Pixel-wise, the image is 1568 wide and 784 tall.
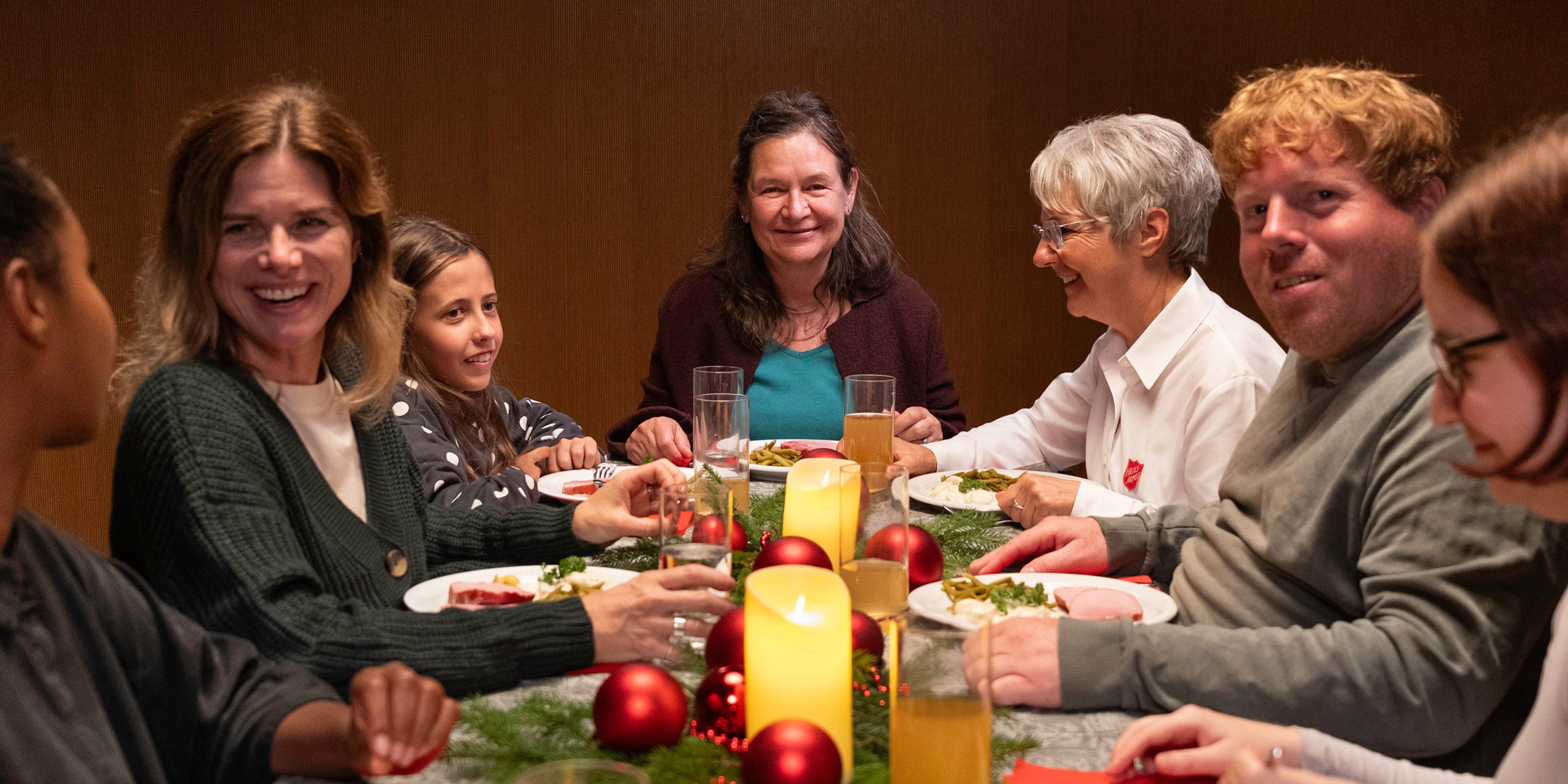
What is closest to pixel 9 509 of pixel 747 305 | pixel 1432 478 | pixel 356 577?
pixel 356 577

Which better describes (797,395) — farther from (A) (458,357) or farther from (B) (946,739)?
(B) (946,739)

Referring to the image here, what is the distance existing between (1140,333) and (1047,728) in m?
1.64

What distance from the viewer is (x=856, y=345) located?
11.6 feet

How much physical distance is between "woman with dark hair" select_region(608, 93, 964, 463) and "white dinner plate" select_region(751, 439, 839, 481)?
0.25m

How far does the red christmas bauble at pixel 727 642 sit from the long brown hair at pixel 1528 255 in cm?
Result: 75

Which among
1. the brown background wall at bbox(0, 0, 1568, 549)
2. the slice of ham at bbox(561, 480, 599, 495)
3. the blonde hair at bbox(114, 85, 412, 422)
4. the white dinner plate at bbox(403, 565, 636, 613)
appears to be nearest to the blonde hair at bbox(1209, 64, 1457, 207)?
the white dinner plate at bbox(403, 565, 636, 613)

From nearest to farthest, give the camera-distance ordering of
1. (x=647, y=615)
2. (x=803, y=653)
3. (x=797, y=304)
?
(x=803, y=653) < (x=647, y=615) < (x=797, y=304)

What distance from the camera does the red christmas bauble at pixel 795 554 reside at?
156 cm

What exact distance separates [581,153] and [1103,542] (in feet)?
13.2

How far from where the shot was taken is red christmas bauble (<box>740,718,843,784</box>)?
103cm

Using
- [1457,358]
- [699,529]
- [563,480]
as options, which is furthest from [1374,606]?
[563,480]

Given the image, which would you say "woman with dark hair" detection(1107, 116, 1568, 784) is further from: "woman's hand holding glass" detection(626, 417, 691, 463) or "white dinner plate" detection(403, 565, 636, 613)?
"woman's hand holding glass" detection(626, 417, 691, 463)

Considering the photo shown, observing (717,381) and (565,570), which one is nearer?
(565,570)

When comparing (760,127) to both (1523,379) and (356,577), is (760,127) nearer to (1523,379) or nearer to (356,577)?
(356,577)
